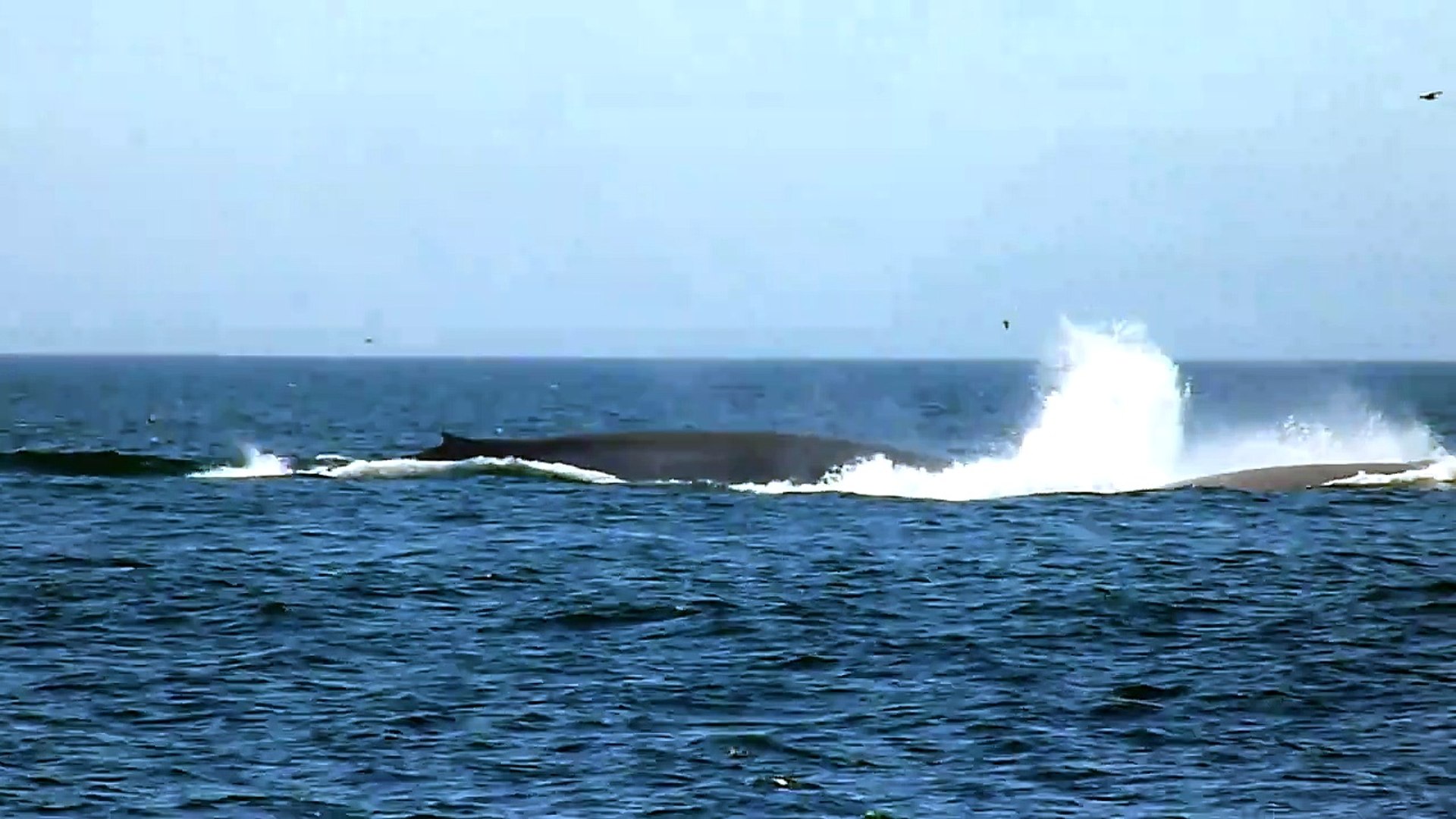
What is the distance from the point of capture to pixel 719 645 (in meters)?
27.8

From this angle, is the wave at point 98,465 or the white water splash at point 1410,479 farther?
the wave at point 98,465

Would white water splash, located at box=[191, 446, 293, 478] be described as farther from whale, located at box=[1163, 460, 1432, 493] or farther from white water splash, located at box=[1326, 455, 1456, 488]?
white water splash, located at box=[1326, 455, 1456, 488]

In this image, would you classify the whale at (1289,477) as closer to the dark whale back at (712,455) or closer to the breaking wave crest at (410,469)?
the dark whale back at (712,455)

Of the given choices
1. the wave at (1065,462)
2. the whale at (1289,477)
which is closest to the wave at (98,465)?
the wave at (1065,462)

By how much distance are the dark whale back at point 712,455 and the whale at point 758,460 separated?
0.06 ft

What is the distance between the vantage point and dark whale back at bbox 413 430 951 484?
5041cm

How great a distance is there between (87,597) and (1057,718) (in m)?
16.0

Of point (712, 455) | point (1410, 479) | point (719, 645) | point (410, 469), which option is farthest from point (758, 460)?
point (719, 645)

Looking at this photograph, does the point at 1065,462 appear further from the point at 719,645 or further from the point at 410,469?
the point at 719,645

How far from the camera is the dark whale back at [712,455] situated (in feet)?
165

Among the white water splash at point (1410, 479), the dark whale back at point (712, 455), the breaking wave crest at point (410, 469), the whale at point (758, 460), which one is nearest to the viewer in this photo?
the white water splash at point (1410, 479)

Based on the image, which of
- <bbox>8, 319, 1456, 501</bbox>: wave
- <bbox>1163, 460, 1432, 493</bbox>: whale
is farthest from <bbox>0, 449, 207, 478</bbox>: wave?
<bbox>1163, 460, 1432, 493</bbox>: whale

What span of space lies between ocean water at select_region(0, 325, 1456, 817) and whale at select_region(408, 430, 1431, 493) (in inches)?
33.6

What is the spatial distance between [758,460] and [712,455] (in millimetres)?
1207
